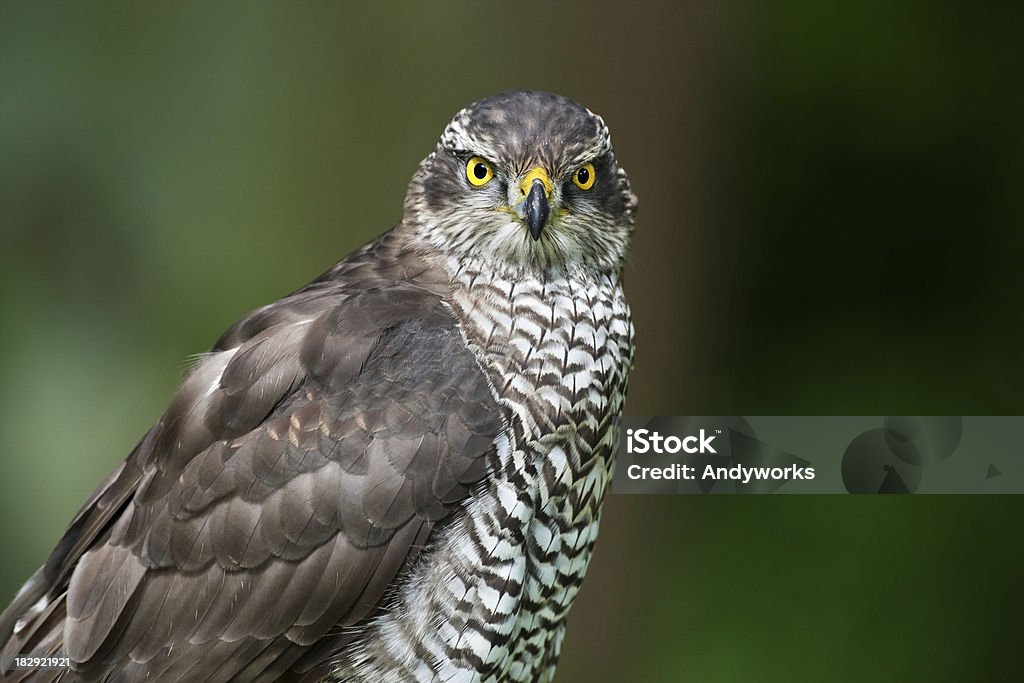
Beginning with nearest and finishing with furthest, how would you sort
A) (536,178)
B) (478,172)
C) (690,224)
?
(536,178) → (478,172) → (690,224)

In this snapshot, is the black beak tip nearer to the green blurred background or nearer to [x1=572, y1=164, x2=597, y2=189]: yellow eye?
[x1=572, y1=164, x2=597, y2=189]: yellow eye

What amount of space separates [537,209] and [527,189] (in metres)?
0.08

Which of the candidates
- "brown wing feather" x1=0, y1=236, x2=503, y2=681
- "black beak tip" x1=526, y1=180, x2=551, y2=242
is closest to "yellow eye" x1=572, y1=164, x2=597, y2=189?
"black beak tip" x1=526, y1=180, x2=551, y2=242

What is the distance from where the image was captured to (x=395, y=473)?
2.51m

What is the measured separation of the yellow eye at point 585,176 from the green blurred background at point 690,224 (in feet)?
5.58

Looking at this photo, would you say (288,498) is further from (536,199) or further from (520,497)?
(536,199)

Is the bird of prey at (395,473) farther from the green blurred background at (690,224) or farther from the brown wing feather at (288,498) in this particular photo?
the green blurred background at (690,224)

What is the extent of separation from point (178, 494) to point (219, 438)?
15 cm

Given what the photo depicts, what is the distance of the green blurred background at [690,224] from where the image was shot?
4484 mm

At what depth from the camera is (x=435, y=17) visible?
16.1 ft

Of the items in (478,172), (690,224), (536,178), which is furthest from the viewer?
(690,224)

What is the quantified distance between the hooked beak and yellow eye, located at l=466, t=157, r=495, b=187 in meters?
0.11

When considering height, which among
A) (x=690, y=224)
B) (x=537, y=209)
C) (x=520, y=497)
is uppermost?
(x=537, y=209)

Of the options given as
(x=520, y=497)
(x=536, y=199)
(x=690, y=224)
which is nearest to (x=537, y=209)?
(x=536, y=199)
